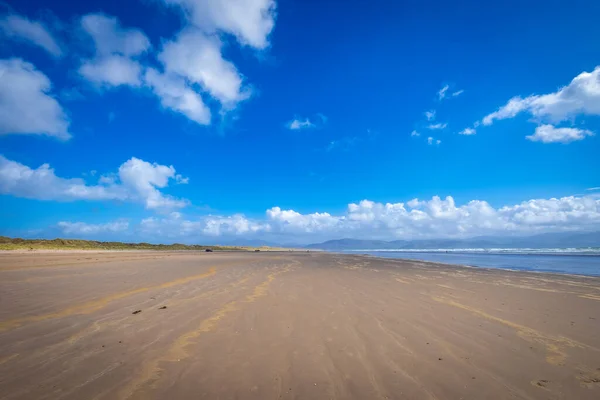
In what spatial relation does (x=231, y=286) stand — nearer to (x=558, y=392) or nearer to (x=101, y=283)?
(x=101, y=283)

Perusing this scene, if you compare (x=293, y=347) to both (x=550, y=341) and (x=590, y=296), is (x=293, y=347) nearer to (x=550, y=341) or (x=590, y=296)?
(x=550, y=341)

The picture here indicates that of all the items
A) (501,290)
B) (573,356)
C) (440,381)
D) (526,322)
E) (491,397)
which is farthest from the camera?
(501,290)

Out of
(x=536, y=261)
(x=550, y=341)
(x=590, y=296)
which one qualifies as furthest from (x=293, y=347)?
(x=536, y=261)

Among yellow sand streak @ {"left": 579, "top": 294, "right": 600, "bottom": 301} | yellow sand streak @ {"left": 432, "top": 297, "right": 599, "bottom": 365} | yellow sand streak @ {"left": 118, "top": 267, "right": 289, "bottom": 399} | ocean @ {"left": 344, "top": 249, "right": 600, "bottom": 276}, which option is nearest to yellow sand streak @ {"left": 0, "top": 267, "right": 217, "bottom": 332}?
yellow sand streak @ {"left": 118, "top": 267, "right": 289, "bottom": 399}

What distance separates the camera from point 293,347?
5406 millimetres

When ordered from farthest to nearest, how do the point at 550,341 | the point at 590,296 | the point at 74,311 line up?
1. the point at 590,296
2. the point at 74,311
3. the point at 550,341

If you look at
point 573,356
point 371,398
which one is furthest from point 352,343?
point 573,356

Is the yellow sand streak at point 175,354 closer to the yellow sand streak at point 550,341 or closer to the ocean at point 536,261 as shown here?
the yellow sand streak at point 550,341

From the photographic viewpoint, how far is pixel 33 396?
140 inches

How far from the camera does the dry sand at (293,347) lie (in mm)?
3932

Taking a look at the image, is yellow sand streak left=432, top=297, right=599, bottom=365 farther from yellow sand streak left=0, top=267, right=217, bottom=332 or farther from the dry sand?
yellow sand streak left=0, top=267, right=217, bottom=332

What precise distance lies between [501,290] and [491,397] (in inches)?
423

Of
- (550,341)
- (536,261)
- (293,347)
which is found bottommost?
(550,341)

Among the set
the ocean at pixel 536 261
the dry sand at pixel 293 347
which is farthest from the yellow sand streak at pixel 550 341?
the ocean at pixel 536 261
